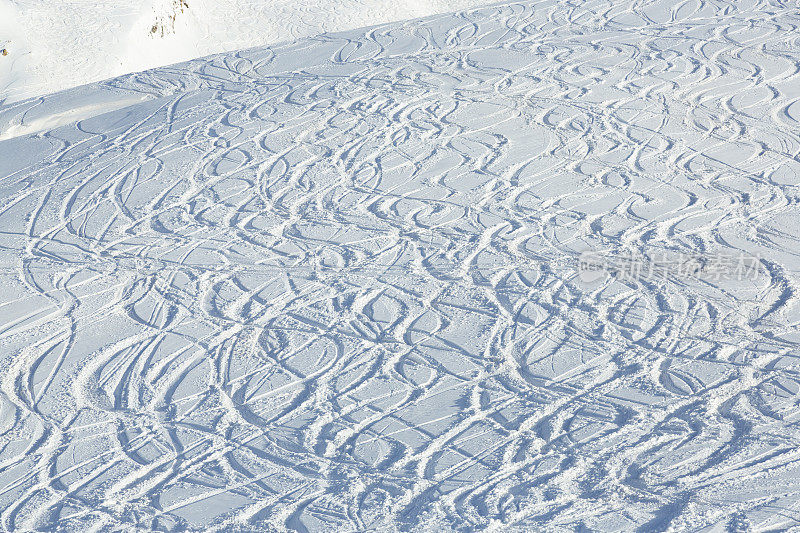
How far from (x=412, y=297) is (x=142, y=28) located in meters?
9.93

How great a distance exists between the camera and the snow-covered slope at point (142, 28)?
12.1m

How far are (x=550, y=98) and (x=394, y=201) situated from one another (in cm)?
235

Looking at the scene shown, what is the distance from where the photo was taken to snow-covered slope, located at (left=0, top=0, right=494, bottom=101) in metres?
12.1

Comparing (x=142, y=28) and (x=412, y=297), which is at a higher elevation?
(x=142, y=28)

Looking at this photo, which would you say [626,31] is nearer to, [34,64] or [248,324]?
[248,324]

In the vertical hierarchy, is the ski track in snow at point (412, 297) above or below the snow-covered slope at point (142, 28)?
below

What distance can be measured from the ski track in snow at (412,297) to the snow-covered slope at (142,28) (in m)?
3.21

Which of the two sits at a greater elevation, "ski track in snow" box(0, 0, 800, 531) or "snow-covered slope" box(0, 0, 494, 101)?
"snow-covered slope" box(0, 0, 494, 101)

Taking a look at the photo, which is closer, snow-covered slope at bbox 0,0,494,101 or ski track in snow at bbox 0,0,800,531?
ski track in snow at bbox 0,0,800,531

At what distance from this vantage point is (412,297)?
5242 millimetres

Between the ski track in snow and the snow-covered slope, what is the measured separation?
321 cm

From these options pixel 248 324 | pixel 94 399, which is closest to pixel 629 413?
pixel 248 324

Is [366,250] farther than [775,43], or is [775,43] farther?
[775,43]

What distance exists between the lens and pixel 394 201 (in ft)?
21.0
